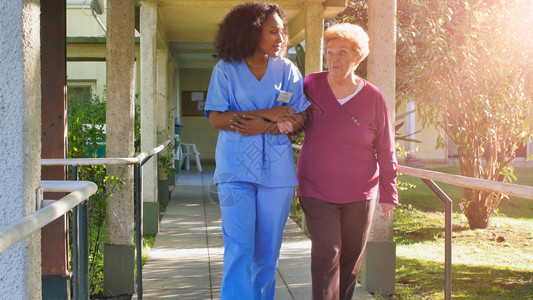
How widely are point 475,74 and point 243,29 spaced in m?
5.56

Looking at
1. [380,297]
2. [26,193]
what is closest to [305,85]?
[26,193]

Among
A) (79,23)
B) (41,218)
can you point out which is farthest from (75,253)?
(79,23)

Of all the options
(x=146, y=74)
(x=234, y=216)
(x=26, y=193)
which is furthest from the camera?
(x=146, y=74)

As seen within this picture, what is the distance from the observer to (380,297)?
13.8ft

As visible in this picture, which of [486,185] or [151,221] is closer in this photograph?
[486,185]

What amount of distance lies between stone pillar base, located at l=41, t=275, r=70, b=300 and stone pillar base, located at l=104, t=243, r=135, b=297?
16.9 inches

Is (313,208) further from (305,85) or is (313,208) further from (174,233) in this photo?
(174,233)

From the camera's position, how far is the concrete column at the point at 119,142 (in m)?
4.50

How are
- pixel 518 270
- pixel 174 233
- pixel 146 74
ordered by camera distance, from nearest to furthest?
pixel 518 270, pixel 174 233, pixel 146 74

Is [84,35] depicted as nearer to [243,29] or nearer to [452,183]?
[243,29]

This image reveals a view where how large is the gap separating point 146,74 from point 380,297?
4306mm

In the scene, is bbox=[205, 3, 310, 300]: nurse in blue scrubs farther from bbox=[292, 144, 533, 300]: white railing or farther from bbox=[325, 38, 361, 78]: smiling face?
bbox=[292, 144, 533, 300]: white railing

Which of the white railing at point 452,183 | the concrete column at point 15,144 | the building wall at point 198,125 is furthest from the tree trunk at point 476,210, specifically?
the building wall at point 198,125

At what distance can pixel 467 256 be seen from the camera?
6.92 metres
